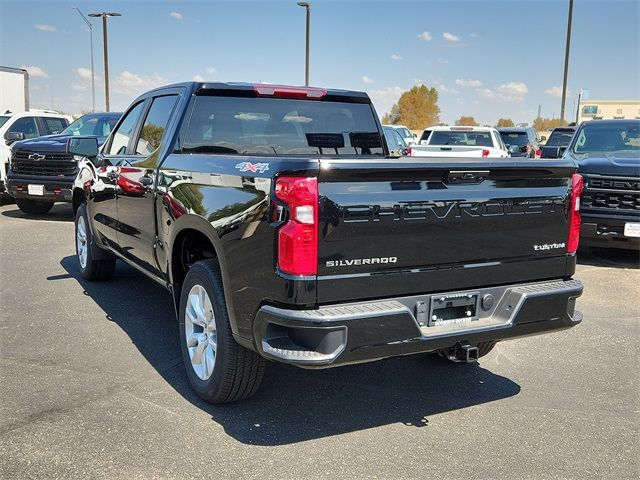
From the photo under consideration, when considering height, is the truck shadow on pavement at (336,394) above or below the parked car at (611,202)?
below

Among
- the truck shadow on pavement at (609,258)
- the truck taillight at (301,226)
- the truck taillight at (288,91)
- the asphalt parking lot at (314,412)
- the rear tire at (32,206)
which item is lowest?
the asphalt parking lot at (314,412)

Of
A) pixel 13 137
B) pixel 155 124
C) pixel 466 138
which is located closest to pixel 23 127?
pixel 13 137

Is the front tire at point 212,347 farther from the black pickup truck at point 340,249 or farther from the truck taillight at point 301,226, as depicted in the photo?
the truck taillight at point 301,226

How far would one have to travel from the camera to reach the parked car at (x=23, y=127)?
12.6 meters

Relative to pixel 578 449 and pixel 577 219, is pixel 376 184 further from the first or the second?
pixel 578 449

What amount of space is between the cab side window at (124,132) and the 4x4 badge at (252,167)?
91.6 inches

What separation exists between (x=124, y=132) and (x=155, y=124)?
0.91 metres

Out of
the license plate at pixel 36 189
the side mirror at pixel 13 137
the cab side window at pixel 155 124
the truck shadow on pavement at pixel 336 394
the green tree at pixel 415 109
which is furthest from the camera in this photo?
the green tree at pixel 415 109

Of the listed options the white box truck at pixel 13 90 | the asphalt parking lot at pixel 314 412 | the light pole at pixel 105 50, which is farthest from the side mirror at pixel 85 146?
the light pole at pixel 105 50

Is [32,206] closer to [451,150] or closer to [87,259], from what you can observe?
[87,259]

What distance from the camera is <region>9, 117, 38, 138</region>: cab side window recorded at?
13531mm

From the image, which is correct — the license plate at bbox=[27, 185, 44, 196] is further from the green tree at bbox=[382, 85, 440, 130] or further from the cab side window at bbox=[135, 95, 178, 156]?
the green tree at bbox=[382, 85, 440, 130]

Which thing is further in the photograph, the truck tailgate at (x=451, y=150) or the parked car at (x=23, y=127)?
the parked car at (x=23, y=127)

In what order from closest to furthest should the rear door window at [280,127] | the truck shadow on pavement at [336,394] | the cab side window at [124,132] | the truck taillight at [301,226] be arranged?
the truck taillight at [301,226], the truck shadow on pavement at [336,394], the rear door window at [280,127], the cab side window at [124,132]
